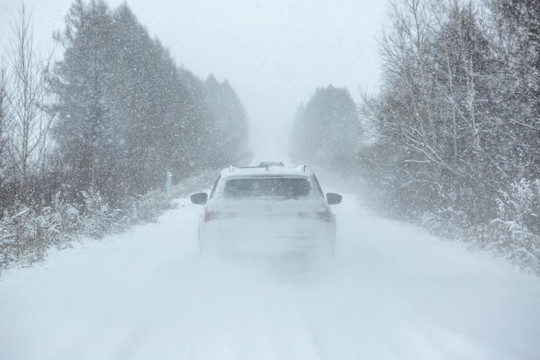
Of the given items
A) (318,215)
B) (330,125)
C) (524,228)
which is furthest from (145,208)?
(330,125)

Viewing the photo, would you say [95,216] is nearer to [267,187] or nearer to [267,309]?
[267,187]

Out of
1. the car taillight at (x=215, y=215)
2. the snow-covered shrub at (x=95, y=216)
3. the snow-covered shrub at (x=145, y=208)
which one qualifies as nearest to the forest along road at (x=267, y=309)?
the car taillight at (x=215, y=215)

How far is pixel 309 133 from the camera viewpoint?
63969 mm

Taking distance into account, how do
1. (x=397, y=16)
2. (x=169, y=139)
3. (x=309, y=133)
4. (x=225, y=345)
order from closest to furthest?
(x=225, y=345), (x=397, y=16), (x=169, y=139), (x=309, y=133)

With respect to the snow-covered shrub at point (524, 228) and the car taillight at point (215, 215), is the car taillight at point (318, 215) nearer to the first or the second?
the car taillight at point (215, 215)

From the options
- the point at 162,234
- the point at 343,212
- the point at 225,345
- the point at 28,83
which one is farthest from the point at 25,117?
the point at 343,212

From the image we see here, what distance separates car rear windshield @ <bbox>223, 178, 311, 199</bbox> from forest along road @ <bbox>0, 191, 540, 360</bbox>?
936 mm

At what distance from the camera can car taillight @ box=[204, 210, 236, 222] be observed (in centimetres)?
550

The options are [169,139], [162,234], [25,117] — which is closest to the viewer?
[25,117]

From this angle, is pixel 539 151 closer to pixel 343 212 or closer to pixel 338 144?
pixel 343 212

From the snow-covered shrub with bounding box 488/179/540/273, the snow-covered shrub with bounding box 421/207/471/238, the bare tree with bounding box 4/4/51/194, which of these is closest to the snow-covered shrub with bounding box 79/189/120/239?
the bare tree with bounding box 4/4/51/194

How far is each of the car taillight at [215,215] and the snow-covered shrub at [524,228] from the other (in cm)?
439

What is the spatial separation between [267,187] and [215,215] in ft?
2.67

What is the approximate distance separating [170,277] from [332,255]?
238 cm
